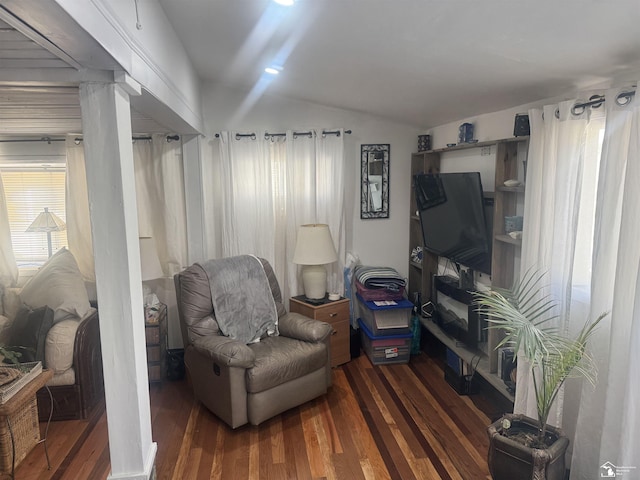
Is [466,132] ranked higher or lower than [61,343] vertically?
higher

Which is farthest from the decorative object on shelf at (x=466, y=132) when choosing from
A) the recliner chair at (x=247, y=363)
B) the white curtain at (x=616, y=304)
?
the recliner chair at (x=247, y=363)

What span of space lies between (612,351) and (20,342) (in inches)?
141

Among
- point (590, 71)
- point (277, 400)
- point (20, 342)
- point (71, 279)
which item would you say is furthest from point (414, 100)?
point (20, 342)

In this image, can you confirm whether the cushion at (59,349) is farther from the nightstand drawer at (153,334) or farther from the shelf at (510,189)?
the shelf at (510,189)

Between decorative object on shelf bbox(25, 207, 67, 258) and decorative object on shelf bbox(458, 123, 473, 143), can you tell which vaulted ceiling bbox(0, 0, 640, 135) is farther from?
decorative object on shelf bbox(25, 207, 67, 258)

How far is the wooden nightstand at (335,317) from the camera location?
354 cm

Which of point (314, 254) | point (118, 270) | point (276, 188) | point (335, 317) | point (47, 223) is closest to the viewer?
point (118, 270)

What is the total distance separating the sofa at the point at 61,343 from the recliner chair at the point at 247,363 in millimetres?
708

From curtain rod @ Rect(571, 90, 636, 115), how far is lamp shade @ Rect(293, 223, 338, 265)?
2.06 m

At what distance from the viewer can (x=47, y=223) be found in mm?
3879

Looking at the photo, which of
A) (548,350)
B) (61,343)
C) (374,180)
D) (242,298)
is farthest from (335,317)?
(61,343)

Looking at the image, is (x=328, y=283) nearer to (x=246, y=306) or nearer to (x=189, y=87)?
(x=246, y=306)

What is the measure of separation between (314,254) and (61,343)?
199 centimetres

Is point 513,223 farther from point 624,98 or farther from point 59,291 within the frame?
point 59,291
